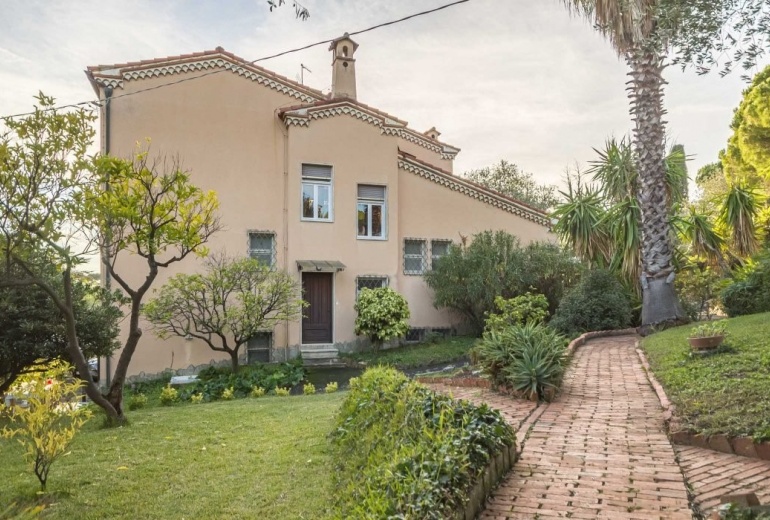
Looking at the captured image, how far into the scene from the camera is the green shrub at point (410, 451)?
352 centimetres

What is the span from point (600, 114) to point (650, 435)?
1400 cm

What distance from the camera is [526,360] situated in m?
8.15

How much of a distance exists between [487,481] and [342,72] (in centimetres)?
1890

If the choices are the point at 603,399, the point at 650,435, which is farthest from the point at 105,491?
the point at 603,399

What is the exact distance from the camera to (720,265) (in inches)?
Answer: 609

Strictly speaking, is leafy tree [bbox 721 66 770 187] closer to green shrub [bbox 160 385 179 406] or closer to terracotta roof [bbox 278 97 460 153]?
terracotta roof [bbox 278 97 460 153]

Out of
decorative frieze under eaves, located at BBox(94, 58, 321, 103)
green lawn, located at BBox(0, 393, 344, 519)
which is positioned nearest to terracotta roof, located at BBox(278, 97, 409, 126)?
decorative frieze under eaves, located at BBox(94, 58, 321, 103)

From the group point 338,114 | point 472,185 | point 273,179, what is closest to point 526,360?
point 273,179

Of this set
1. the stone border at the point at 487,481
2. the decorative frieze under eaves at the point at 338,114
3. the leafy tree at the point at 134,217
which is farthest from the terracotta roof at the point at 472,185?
the stone border at the point at 487,481

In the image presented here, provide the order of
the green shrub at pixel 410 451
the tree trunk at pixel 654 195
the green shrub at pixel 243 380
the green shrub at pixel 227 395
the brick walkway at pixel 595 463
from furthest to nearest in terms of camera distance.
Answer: the tree trunk at pixel 654 195, the green shrub at pixel 243 380, the green shrub at pixel 227 395, the brick walkway at pixel 595 463, the green shrub at pixel 410 451

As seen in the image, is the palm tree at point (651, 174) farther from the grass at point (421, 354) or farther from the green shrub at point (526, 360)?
the green shrub at point (526, 360)

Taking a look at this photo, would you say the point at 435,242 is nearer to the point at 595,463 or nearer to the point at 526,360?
the point at 526,360

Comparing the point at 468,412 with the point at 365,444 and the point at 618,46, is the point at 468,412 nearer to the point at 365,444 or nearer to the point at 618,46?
the point at 365,444

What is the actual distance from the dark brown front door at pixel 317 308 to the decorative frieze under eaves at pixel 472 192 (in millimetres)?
5144
